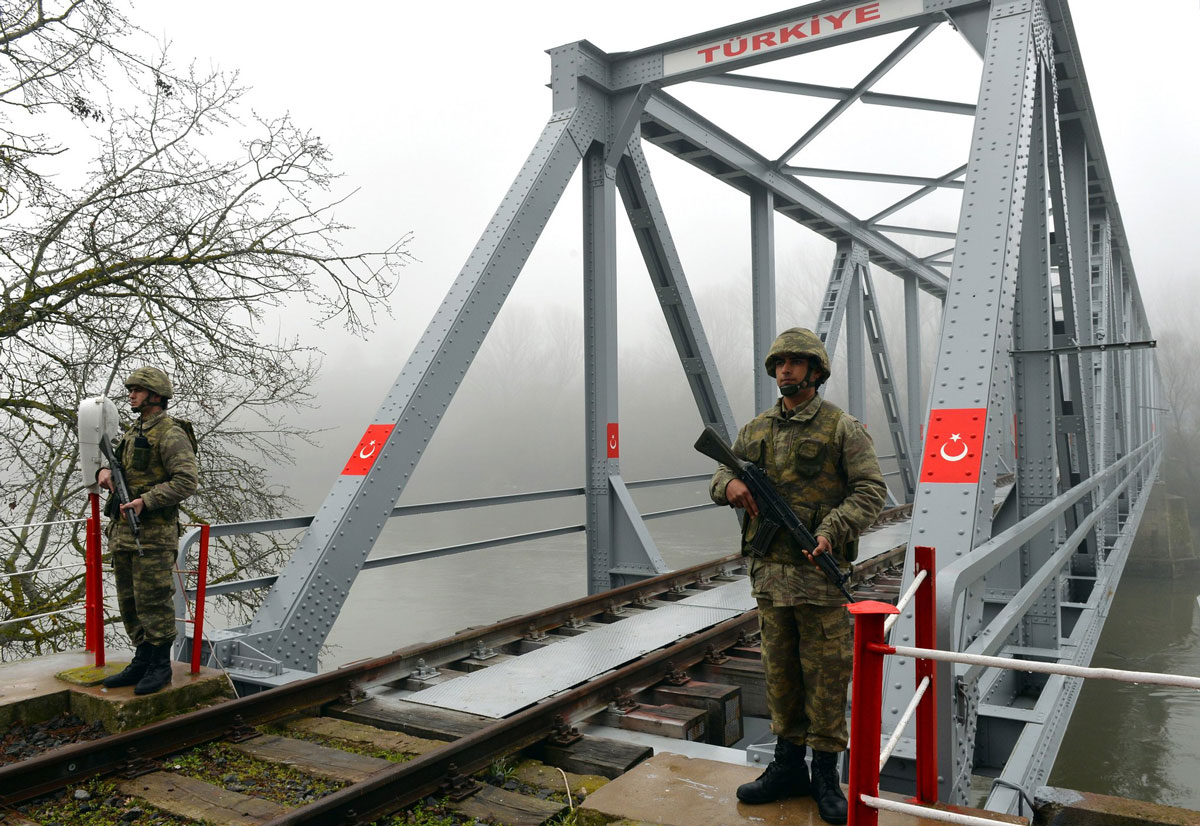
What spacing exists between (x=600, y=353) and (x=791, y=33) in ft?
11.9

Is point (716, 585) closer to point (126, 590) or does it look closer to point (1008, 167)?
point (1008, 167)

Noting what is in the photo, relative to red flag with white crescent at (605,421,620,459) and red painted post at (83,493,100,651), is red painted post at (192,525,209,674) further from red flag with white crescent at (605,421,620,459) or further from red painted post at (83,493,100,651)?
red flag with white crescent at (605,421,620,459)

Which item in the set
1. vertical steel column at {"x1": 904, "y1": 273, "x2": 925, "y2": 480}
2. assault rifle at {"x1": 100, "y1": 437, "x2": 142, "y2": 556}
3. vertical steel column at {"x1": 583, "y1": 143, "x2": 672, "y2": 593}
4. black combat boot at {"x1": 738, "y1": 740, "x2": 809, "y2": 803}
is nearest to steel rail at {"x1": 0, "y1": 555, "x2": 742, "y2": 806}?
assault rifle at {"x1": 100, "y1": 437, "x2": 142, "y2": 556}

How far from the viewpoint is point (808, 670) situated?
10.1 ft

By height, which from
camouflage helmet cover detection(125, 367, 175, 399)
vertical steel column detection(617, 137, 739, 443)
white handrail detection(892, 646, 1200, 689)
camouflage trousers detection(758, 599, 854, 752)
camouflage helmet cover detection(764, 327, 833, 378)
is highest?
vertical steel column detection(617, 137, 739, 443)

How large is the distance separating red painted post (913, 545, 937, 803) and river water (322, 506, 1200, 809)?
284 inches

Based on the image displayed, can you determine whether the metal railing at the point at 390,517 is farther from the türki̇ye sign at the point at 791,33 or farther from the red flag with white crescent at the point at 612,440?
the türki̇ye sign at the point at 791,33

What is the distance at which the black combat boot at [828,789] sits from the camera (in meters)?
2.98

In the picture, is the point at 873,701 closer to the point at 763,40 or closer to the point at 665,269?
the point at 763,40

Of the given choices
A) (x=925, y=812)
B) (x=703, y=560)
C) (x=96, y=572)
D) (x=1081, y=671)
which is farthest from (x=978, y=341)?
(x=703, y=560)

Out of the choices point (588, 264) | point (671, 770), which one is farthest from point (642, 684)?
point (588, 264)

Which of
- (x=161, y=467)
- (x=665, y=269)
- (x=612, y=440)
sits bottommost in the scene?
(x=161, y=467)

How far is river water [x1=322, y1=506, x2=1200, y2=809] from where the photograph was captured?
1541 centimetres

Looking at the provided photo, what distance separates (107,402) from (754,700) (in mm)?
4268
